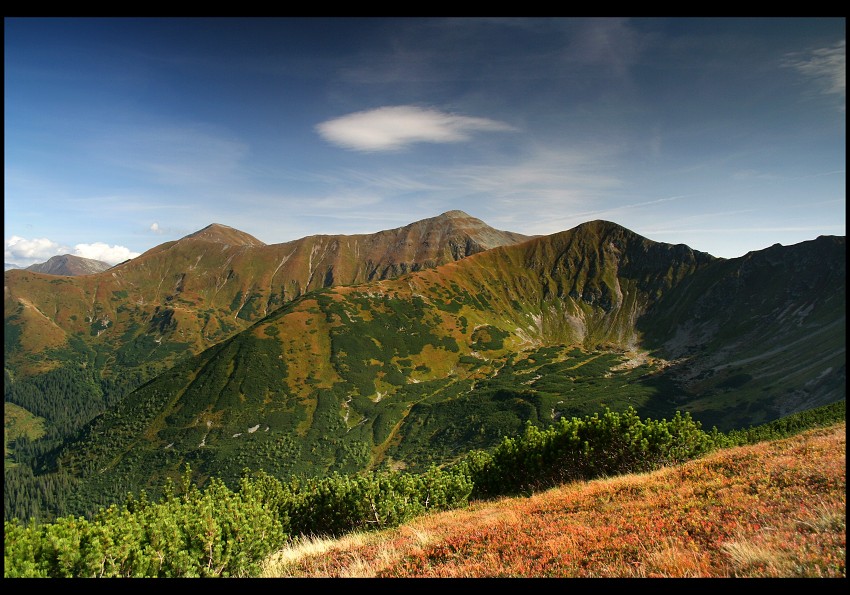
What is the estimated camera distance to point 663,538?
923 centimetres

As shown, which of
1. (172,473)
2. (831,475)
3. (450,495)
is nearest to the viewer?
(831,475)

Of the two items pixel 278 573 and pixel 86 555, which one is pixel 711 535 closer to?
pixel 278 573

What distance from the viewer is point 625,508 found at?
13430 mm

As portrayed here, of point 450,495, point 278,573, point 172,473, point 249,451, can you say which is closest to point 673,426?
point 450,495

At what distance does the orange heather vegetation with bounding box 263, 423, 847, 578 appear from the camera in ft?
24.3

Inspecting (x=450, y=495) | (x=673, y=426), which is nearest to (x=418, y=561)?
(x=450, y=495)

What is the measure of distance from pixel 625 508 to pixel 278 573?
34.1 ft

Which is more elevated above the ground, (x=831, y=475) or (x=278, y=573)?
(x=831, y=475)

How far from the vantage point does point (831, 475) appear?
11.5 meters

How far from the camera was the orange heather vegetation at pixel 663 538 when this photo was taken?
7414 mm
